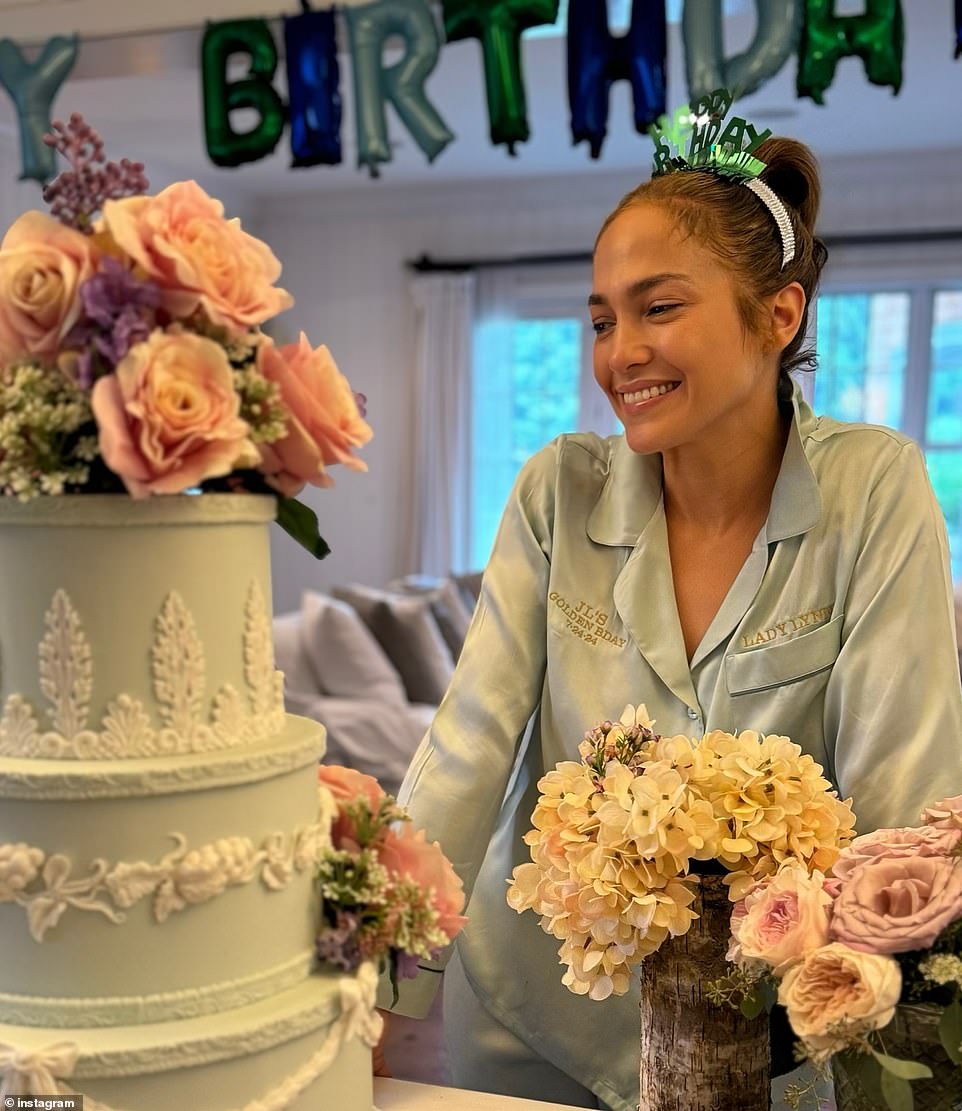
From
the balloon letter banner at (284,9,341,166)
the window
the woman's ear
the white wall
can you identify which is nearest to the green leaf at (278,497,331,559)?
the woman's ear

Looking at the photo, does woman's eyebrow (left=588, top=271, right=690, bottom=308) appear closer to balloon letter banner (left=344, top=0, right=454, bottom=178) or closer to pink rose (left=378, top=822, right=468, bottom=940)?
pink rose (left=378, top=822, right=468, bottom=940)

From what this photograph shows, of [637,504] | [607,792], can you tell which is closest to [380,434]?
[637,504]


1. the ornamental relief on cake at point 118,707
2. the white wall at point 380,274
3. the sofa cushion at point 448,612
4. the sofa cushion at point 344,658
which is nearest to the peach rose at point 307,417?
the ornamental relief on cake at point 118,707

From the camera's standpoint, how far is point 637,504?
57.7 inches

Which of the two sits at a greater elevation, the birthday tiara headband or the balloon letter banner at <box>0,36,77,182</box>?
the balloon letter banner at <box>0,36,77,182</box>

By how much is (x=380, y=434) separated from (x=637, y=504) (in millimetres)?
6490

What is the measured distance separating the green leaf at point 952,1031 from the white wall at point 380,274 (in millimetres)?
6786

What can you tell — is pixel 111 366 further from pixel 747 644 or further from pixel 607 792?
pixel 747 644

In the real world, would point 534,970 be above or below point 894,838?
below

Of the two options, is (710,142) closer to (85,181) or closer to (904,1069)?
(85,181)

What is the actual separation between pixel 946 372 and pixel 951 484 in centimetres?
63

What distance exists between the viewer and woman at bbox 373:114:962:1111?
1283 millimetres

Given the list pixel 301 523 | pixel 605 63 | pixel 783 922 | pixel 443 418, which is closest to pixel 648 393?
pixel 301 523

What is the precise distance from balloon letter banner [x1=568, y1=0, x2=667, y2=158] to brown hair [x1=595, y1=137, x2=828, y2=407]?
1906mm
